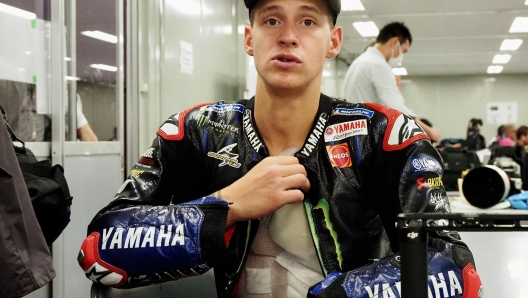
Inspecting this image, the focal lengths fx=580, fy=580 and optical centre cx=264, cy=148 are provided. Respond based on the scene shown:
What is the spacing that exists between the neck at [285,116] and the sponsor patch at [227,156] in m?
0.07

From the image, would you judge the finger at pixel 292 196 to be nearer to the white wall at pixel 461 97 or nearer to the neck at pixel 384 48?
the neck at pixel 384 48

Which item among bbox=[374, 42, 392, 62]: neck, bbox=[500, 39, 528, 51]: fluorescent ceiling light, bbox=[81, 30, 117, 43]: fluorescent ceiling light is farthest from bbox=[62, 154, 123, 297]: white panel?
bbox=[500, 39, 528, 51]: fluorescent ceiling light

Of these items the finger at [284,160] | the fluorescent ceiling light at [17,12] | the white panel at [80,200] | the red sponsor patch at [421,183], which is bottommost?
the white panel at [80,200]

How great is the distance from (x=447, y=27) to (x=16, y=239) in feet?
29.0

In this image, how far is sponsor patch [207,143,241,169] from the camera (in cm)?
110

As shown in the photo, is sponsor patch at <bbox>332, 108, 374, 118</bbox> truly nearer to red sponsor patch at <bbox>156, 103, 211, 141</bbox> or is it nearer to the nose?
the nose

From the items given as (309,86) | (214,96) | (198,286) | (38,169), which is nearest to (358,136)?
(309,86)

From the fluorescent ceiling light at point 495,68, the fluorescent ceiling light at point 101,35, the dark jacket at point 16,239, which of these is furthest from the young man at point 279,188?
the fluorescent ceiling light at point 495,68

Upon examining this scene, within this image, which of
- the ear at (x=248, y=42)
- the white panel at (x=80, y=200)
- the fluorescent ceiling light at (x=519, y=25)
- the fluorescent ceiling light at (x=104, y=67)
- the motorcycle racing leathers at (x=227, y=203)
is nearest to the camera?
the motorcycle racing leathers at (x=227, y=203)

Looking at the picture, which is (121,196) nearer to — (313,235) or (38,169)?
(313,235)

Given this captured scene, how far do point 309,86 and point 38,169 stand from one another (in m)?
0.98

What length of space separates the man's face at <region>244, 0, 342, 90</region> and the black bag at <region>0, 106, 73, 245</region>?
854 millimetres

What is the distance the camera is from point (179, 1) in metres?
4.59

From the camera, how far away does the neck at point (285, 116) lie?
1.08 meters
